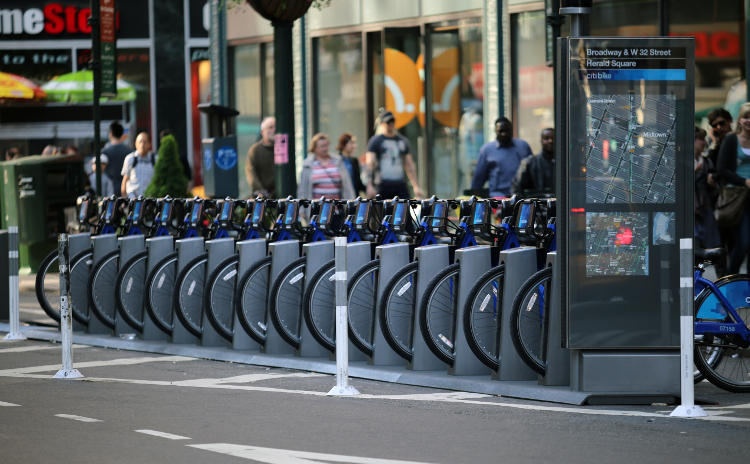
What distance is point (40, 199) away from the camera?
61.1 ft

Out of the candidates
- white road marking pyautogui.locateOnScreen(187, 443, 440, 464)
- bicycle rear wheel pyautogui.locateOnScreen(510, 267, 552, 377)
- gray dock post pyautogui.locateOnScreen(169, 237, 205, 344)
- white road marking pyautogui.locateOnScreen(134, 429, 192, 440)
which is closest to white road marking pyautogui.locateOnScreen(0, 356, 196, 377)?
gray dock post pyautogui.locateOnScreen(169, 237, 205, 344)

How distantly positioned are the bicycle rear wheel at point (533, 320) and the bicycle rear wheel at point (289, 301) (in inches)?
92.3

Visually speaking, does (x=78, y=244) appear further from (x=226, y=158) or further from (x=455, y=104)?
(x=455, y=104)

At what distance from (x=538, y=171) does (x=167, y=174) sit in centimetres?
593

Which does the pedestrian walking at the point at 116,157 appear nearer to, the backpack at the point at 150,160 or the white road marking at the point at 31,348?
the backpack at the point at 150,160

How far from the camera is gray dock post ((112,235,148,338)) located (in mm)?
12195

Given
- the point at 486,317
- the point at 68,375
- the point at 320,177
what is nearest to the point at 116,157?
the point at 320,177

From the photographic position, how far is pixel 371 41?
20.3 meters

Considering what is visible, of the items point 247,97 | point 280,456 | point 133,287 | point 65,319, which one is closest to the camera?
point 280,456

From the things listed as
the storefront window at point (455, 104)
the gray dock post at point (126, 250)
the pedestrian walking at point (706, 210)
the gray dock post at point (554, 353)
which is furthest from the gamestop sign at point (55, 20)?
the gray dock post at point (554, 353)

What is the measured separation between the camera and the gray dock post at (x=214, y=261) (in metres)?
11.2

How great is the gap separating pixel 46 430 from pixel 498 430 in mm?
2521

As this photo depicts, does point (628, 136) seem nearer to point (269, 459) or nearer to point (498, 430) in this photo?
point (498, 430)

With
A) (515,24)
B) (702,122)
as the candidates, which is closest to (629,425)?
(702,122)
